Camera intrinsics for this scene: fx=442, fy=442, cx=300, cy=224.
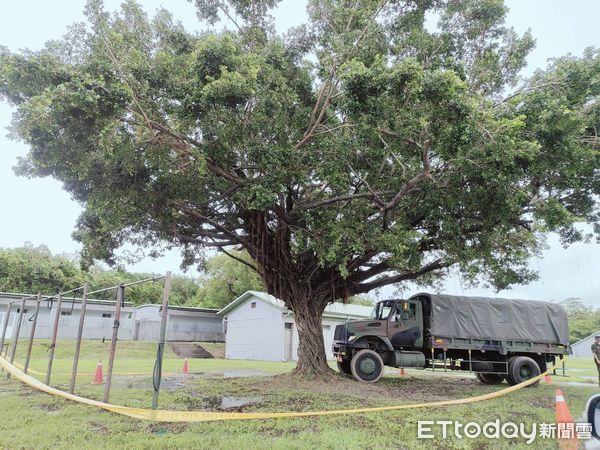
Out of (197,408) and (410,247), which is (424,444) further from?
(410,247)

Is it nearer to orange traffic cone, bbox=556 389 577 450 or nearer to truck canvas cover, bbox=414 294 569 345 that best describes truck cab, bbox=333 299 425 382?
truck canvas cover, bbox=414 294 569 345

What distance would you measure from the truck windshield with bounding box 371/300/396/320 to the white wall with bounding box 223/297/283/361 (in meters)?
12.7

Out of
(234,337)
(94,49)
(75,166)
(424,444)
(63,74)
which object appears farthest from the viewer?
(234,337)

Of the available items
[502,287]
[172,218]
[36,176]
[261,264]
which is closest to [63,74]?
[36,176]

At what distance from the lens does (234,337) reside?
99.0 feet

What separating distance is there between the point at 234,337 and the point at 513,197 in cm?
2397

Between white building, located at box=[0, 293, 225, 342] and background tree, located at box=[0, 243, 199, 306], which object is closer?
white building, located at box=[0, 293, 225, 342]

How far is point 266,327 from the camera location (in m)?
27.3

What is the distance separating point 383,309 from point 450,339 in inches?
86.2

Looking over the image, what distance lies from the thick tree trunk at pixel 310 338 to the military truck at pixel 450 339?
30.5 inches

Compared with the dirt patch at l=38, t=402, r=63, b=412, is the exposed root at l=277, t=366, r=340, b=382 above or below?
above

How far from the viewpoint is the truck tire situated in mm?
13617

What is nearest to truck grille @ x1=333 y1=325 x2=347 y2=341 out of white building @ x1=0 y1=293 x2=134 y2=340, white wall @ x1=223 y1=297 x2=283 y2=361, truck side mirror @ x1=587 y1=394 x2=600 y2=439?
truck side mirror @ x1=587 y1=394 x2=600 y2=439

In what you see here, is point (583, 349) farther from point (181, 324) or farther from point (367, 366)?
point (367, 366)
